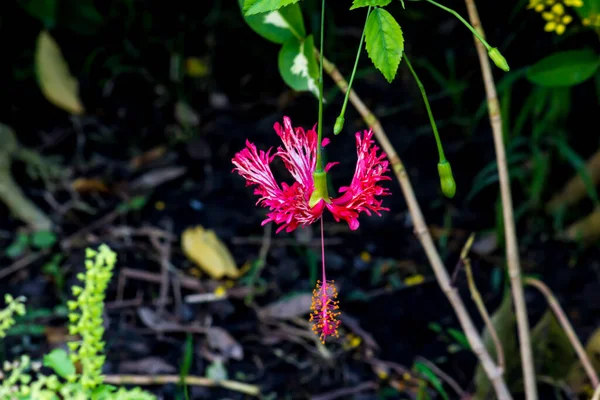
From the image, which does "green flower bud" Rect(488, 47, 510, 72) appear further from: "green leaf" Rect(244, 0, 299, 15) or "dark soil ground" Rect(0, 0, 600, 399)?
"dark soil ground" Rect(0, 0, 600, 399)

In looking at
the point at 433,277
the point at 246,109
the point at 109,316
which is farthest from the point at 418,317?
the point at 246,109

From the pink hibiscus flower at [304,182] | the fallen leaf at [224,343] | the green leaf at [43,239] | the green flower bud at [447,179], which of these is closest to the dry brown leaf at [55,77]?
the green leaf at [43,239]

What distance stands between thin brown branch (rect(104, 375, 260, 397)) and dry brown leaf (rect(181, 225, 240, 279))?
321 mm

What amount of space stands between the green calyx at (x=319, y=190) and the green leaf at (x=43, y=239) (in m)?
1.28

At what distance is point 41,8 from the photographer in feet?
6.66

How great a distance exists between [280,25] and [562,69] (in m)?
0.51

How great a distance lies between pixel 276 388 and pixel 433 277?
50cm

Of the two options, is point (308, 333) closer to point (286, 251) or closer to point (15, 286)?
point (286, 251)

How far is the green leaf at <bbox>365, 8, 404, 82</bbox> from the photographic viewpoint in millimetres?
711

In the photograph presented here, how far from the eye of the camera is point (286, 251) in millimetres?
1881

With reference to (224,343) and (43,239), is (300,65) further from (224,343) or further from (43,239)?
(43,239)

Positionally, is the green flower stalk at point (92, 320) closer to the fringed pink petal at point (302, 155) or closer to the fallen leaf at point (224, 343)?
the fringed pink petal at point (302, 155)

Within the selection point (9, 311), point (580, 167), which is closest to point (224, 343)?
point (9, 311)

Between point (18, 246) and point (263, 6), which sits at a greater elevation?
point (18, 246)
